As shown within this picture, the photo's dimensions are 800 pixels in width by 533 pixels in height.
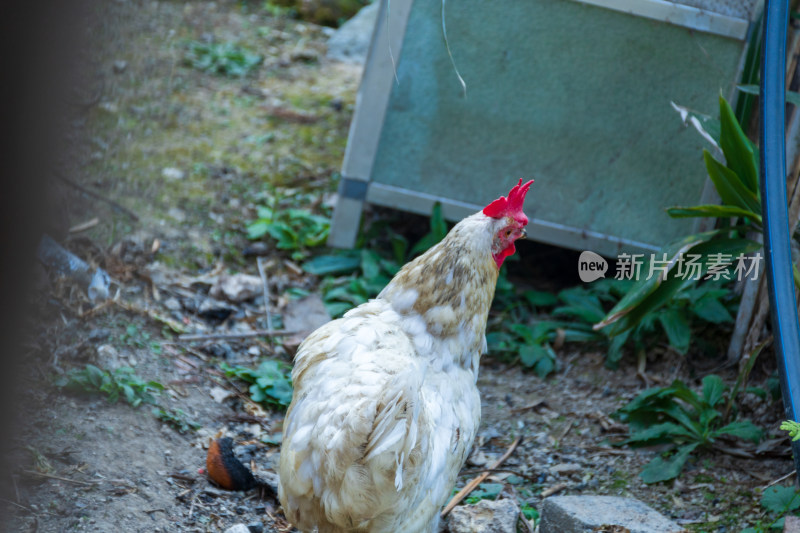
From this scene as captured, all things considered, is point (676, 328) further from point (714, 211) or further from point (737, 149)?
point (737, 149)

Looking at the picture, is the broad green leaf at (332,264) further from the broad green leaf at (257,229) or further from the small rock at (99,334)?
the small rock at (99,334)

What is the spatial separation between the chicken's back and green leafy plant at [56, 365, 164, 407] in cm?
91

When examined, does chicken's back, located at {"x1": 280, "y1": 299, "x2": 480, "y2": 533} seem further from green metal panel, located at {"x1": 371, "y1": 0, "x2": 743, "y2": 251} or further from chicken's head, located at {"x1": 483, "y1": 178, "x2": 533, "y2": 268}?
green metal panel, located at {"x1": 371, "y1": 0, "x2": 743, "y2": 251}

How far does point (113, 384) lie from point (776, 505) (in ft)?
8.05

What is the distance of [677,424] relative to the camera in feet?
9.70

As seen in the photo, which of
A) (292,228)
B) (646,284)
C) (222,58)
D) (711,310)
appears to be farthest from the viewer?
(222,58)

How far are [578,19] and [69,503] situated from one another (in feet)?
9.98

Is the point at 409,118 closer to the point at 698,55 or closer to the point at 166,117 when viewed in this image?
the point at 698,55

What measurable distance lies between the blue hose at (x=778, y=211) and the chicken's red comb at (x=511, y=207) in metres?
0.84

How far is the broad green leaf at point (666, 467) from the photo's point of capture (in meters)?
2.75

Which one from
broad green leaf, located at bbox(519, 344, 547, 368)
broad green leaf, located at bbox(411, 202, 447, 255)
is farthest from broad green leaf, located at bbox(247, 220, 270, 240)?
broad green leaf, located at bbox(519, 344, 547, 368)

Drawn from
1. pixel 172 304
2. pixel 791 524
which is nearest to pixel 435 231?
pixel 172 304

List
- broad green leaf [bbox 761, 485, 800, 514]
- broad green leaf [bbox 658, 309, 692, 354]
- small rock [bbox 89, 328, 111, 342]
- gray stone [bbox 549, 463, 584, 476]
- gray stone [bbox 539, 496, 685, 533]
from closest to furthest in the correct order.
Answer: gray stone [bbox 539, 496, 685, 533], broad green leaf [bbox 761, 485, 800, 514], gray stone [bbox 549, 463, 584, 476], small rock [bbox 89, 328, 111, 342], broad green leaf [bbox 658, 309, 692, 354]

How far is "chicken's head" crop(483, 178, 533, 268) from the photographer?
8.00 ft
